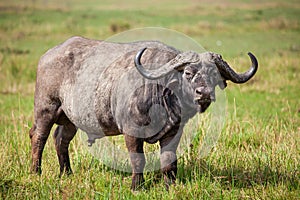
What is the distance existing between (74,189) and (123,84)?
96cm

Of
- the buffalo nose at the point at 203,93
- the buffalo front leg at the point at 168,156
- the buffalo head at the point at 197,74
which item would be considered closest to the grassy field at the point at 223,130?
the buffalo front leg at the point at 168,156

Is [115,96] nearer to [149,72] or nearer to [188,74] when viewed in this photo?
[149,72]

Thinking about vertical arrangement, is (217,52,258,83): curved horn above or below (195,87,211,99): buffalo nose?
above

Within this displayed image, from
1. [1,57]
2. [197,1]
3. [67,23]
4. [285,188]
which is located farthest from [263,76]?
[197,1]

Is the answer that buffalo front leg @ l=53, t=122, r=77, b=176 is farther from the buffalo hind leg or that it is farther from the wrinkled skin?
the buffalo hind leg

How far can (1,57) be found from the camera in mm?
12414

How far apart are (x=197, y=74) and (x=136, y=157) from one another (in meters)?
0.93

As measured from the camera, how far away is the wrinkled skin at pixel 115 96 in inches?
162

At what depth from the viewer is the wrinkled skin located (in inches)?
162

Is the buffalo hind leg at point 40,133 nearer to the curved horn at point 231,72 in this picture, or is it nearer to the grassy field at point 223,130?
the grassy field at point 223,130

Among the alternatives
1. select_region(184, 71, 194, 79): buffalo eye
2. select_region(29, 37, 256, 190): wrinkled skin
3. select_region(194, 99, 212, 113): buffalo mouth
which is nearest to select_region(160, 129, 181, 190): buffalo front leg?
select_region(29, 37, 256, 190): wrinkled skin

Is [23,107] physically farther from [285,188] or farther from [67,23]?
[67,23]

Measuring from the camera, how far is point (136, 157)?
441 centimetres

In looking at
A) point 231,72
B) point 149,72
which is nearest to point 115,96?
point 149,72
